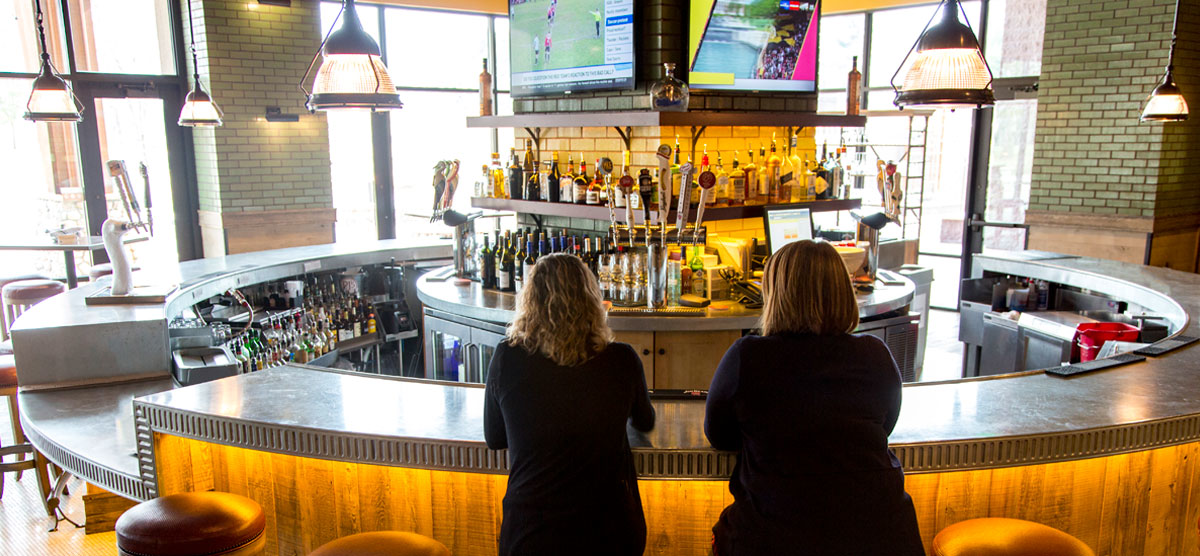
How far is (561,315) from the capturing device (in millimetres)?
2027

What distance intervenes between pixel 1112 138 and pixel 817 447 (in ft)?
23.5

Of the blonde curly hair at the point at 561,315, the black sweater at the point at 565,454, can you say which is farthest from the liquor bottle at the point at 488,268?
the black sweater at the point at 565,454

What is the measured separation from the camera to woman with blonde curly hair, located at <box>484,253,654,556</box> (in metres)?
1.97

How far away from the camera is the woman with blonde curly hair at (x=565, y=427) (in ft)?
6.47

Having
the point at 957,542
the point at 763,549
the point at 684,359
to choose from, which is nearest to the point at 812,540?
the point at 763,549

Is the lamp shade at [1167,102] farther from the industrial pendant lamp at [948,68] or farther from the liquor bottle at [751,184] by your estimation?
the industrial pendant lamp at [948,68]

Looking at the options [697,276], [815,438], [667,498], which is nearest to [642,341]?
[697,276]

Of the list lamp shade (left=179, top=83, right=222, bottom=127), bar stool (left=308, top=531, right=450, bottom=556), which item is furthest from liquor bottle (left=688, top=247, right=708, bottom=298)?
lamp shade (left=179, top=83, right=222, bottom=127)

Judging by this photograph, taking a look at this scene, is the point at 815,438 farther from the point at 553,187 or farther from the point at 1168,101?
the point at 1168,101

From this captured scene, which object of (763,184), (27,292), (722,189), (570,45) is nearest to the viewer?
(722,189)

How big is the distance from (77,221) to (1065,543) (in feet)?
28.3

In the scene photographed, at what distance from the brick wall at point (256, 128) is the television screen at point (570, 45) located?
13.3 feet

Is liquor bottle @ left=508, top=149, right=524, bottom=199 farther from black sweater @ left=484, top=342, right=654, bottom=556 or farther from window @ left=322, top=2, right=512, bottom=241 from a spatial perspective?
window @ left=322, top=2, right=512, bottom=241

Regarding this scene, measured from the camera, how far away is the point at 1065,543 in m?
2.12
